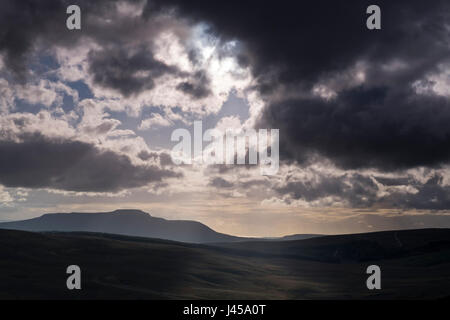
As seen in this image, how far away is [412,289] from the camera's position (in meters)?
194

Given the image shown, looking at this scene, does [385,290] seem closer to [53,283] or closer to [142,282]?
[142,282]

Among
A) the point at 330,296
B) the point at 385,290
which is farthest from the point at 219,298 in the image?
the point at 385,290

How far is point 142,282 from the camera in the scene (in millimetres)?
191500

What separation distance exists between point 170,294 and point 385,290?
→ 93.4 meters
